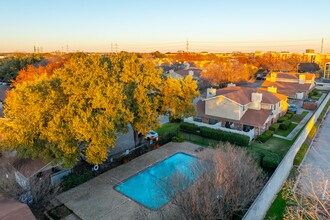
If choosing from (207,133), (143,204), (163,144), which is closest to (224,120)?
(207,133)

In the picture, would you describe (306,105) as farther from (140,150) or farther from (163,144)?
(140,150)

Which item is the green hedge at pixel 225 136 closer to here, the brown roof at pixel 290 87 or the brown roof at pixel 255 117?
the brown roof at pixel 255 117

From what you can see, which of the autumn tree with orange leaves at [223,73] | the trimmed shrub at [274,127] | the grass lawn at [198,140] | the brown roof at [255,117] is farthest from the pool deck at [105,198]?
the autumn tree with orange leaves at [223,73]

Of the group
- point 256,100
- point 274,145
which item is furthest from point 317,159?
point 256,100

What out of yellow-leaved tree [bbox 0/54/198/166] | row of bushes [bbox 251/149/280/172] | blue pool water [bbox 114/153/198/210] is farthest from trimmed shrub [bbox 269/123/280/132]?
yellow-leaved tree [bbox 0/54/198/166]

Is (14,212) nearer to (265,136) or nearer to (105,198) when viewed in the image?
(105,198)

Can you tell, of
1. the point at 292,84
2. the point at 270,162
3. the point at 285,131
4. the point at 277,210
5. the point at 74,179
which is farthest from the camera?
the point at 292,84
